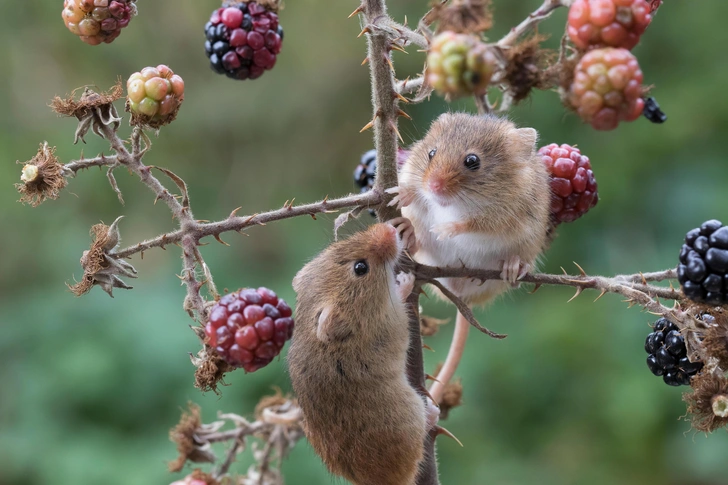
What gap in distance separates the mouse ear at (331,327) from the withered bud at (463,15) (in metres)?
0.93

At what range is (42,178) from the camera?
5.14ft

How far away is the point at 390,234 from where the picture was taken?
1927 mm

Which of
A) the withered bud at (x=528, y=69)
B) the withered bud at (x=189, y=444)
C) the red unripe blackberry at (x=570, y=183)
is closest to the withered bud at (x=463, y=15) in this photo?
the withered bud at (x=528, y=69)

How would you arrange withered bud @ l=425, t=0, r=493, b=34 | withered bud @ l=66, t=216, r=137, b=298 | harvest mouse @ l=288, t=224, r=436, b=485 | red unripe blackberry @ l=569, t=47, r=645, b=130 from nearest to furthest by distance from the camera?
red unripe blackberry @ l=569, t=47, r=645, b=130 → withered bud @ l=425, t=0, r=493, b=34 → withered bud @ l=66, t=216, r=137, b=298 → harvest mouse @ l=288, t=224, r=436, b=485

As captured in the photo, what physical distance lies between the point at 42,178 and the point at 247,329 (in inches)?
23.5

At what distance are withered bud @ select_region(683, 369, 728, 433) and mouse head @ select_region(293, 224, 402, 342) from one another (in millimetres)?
849

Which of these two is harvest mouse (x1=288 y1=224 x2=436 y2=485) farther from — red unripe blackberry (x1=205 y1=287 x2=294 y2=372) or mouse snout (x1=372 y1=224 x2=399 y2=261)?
red unripe blackberry (x1=205 y1=287 x2=294 y2=372)

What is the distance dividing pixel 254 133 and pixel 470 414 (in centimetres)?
280

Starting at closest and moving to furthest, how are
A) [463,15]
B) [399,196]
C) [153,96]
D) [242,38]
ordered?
[463,15], [153,96], [399,196], [242,38]

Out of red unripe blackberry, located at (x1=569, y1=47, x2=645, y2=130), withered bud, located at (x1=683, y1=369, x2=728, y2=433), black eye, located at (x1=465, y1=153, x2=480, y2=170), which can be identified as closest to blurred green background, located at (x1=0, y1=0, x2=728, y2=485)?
black eye, located at (x1=465, y1=153, x2=480, y2=170)

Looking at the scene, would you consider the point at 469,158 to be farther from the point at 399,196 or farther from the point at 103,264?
the point at 103,264

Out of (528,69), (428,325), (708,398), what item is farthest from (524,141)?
(708,398)

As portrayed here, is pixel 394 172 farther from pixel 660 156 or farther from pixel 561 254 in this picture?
pixel 660 156

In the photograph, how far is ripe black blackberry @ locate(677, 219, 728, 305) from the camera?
1367 millimetres
